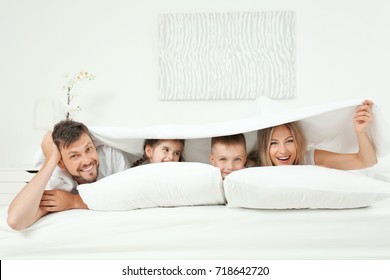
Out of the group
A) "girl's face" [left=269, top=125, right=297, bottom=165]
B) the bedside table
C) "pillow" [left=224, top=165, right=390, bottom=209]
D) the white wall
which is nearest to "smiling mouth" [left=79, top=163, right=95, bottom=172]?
"pillow" [left=224, top=165, right=390, bottom=209]

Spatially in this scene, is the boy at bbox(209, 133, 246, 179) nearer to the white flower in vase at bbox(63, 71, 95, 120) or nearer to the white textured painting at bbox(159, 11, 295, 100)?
the white textured painting at bbox(159, 11, 295, 100)

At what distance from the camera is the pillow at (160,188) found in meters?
1.51

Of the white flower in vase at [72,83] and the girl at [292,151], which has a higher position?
the white flower in vase at [72,83]

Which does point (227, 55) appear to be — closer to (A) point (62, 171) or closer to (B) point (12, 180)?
(B) point (12, 180)

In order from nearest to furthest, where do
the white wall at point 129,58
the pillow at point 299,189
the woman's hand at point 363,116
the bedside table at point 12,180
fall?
the pillow at point 299,189, the woman's hand at point 363,116, the bedside table at point 12,180, the white wall at point 129,58

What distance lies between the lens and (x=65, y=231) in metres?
1.51

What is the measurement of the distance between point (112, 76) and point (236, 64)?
1.00 m

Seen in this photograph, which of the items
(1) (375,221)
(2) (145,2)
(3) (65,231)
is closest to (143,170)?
(3) (65,231)

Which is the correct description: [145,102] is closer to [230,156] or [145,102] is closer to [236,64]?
[236,64]

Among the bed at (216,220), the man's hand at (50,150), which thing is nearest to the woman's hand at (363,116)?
the bed at (216,220)

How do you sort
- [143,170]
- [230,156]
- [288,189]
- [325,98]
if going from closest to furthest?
[288,189], [143,170], [230,156], [325,98]

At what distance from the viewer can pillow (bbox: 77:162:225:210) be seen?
4.94 feet

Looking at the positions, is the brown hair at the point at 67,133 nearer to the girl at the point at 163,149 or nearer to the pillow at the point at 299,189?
the girl at the point at 163,149

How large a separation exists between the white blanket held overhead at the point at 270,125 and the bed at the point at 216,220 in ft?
0.77
